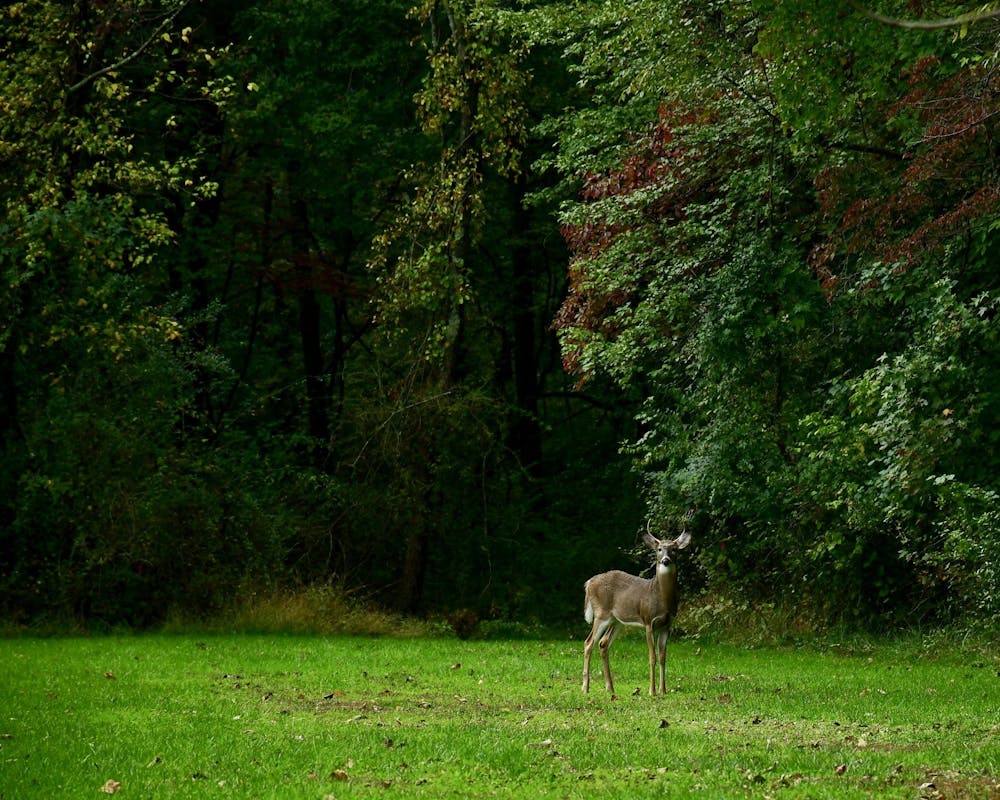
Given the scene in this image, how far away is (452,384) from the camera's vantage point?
22.8 metres

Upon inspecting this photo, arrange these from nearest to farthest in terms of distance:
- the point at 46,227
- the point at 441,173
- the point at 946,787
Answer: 1. the point at 946,787
2. the point at 46,227
3. the point at 441,173

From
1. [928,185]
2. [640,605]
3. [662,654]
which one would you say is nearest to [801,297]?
[928,185]

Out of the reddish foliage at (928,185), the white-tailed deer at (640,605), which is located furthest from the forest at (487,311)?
the white-tailed deer at (640,605)

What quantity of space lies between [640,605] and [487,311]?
52.6 ft

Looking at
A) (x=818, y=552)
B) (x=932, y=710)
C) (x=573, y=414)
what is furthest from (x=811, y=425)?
(x=573, y=414)

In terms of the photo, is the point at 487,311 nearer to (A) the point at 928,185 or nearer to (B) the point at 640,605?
(A) the point at 928,185

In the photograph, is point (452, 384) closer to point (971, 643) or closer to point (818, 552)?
point (818, 552)

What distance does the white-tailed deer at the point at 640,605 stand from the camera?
12.2 meters

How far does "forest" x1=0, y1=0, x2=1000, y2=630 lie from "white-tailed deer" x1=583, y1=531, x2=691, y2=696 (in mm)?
3153

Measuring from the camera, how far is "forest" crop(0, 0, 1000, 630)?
14875mm

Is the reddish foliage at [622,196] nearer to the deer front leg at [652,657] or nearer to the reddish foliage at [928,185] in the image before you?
the reddish foliage at [928,185]

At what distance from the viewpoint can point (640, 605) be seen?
12539mm

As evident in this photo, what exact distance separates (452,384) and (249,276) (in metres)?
6.68

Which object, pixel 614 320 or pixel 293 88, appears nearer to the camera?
pixel 614 320
